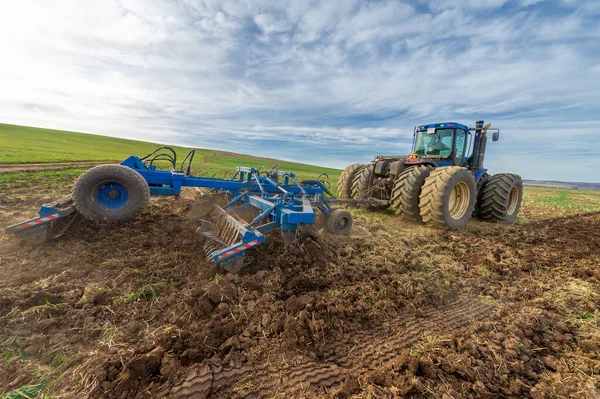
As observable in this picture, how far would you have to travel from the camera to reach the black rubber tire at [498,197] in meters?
6.92

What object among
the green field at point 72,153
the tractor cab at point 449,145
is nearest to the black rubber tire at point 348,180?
the tractor cab at point 449,145

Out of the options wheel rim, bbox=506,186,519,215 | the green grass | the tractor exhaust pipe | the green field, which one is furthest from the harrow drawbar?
the green grass

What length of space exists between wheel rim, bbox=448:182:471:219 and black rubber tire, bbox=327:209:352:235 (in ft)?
9.26

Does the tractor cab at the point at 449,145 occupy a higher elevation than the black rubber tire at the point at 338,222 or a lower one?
higher

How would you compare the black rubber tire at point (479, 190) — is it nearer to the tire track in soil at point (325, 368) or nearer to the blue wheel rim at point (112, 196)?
the tire track in soil at point (325, 368)

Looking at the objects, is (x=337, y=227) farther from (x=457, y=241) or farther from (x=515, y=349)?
(x=515, y=349)

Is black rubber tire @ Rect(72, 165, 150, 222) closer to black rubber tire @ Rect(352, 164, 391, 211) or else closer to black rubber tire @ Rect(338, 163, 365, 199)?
black rubber tire @ Rect(352, 164, 391, 211)

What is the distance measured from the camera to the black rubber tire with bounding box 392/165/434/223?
228 inches

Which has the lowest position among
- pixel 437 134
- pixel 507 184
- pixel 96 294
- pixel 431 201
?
pixel 96 294

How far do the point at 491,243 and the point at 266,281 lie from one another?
4609 mm

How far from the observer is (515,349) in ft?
6.97

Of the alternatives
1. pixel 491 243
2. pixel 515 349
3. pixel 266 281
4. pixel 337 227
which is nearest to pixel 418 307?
pixel 515 349

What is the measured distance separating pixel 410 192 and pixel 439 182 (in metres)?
0.62

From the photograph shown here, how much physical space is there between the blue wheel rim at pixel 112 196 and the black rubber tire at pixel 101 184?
0.07 meters
